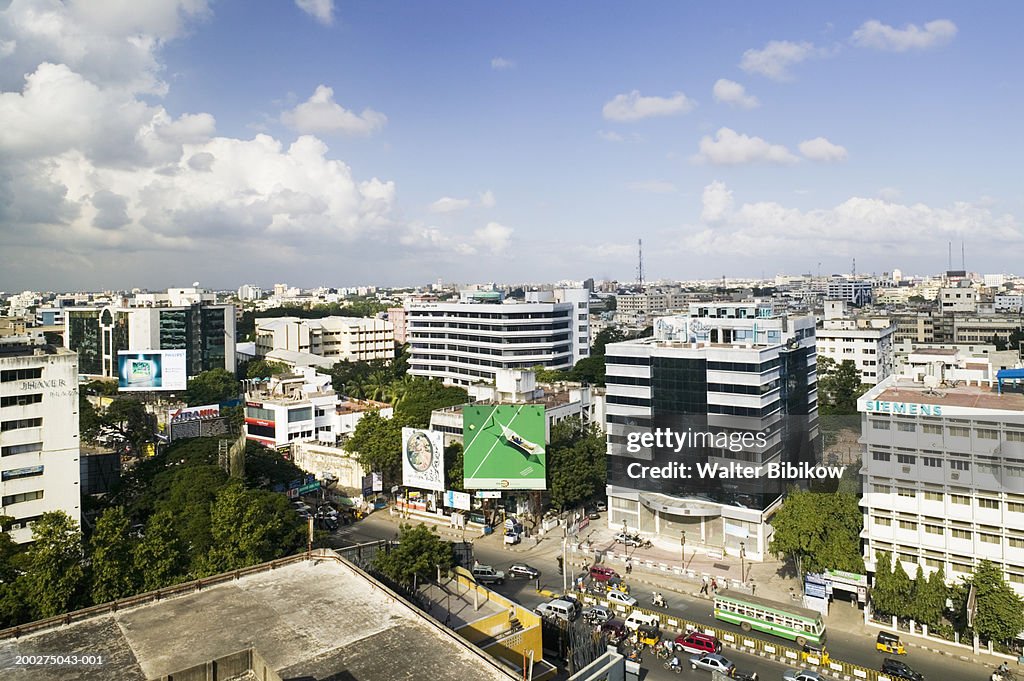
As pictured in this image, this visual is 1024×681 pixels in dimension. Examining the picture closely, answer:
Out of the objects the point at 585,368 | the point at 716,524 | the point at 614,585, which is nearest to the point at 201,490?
the point at 614,585

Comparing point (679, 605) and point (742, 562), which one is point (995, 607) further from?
point (742, 562)

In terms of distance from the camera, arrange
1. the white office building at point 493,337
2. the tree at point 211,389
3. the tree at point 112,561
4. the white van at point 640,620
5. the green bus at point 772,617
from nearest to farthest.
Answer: the tree at point 112,561
the green bus at point 772,617
the white van at point 640,620
the tree at point 211,389
the white office building at point 493,337

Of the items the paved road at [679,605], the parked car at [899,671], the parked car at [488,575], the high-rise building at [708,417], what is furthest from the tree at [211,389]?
the parked car at [899,671]

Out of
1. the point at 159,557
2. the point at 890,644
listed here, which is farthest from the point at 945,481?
the point at 159,557

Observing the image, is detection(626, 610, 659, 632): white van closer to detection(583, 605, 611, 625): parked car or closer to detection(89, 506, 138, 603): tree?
detection(583, 605, 611, 625): parked car

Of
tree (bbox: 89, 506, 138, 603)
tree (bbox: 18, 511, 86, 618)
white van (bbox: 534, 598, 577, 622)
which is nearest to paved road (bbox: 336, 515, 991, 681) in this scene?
white van (bbox: 534, 598, 577, 622)

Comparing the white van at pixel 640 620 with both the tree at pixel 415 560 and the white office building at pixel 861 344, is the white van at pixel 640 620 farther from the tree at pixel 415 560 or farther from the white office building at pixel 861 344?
the white office building at pixel 861 344

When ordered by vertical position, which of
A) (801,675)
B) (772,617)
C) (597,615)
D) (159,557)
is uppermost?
(159,557)
